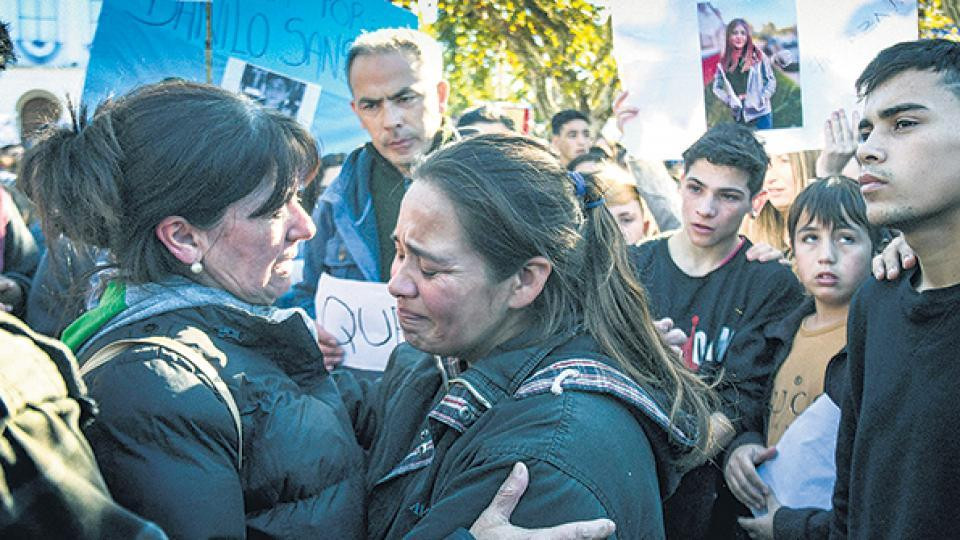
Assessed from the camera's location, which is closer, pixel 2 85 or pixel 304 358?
pixel 304 358

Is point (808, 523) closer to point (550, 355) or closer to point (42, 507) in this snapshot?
point (550, 355)

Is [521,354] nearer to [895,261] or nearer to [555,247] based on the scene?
[555,247]

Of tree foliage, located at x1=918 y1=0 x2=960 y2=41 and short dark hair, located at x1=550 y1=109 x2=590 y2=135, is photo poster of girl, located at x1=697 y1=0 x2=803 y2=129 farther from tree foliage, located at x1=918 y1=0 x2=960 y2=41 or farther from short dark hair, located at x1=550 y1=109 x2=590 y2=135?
short dark hair, located at x1=550 y1=109 x2=590 y2=135

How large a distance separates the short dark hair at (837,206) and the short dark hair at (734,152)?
42 cm

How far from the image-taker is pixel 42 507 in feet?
3.70

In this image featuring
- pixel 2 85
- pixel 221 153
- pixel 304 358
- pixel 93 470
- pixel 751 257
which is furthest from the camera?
pixel 2 85

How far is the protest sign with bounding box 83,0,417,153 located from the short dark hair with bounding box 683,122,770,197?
83.3 inches

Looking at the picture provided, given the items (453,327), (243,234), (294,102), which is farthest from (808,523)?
(294,102)

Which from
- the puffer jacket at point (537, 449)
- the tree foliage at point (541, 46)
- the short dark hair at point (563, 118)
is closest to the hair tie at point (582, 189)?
the puffer jacket at point (537, 449)

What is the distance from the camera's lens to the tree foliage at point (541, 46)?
1284 centimetres

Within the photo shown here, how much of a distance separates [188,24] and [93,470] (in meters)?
4.46

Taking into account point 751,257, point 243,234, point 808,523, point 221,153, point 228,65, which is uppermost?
point 228,65

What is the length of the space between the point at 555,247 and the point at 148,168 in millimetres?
921

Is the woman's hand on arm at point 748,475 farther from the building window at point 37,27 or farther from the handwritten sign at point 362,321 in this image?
the building window at point 37,27
